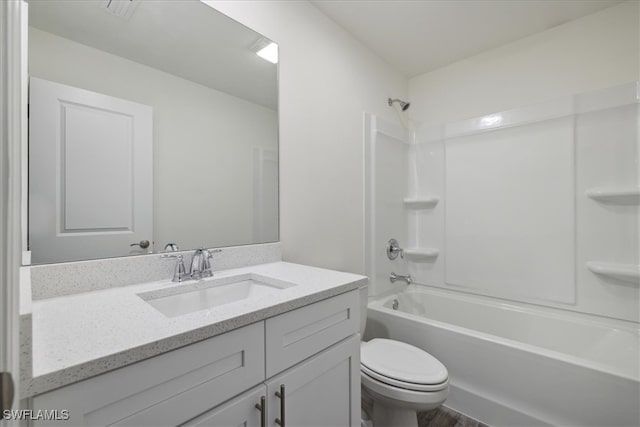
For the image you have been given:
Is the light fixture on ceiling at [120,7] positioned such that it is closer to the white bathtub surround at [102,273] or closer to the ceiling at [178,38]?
the ceiling at [178,38]

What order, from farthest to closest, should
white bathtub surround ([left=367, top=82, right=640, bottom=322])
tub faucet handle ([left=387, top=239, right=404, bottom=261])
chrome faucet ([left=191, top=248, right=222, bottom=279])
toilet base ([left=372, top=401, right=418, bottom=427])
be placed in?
tub faucet handle ([left=387, top=239, right=404, bottom=261])
white bathtub surround ([left=367, top=82, right=640, bottom=322])
toilet base ([left=372, top=401, right=418, bottom=427])
chrome faucet ([left=191, top=248, right=222, bottom=279])

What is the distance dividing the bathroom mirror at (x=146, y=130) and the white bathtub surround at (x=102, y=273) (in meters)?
0.03

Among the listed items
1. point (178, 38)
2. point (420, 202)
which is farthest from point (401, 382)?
point (178, 38)

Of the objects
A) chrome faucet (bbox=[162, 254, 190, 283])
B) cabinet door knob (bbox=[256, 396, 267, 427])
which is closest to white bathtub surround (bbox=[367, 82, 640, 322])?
chrome faucet (bbox=[162, 254, 190, 283])

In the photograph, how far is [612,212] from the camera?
1.73 meters

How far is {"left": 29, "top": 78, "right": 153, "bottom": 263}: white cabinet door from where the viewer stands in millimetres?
885

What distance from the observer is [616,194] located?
1.67m

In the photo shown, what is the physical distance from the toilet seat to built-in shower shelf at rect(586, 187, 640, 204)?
142cm

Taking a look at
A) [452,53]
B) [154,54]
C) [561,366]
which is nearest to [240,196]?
[154,54]

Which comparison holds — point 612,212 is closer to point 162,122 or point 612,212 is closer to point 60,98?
point 162,122

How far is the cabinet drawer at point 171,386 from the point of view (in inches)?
19.3

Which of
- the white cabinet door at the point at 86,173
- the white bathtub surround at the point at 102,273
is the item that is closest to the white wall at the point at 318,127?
the white bathtub surround at the point at 102,273

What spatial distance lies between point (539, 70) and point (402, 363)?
2.18 m

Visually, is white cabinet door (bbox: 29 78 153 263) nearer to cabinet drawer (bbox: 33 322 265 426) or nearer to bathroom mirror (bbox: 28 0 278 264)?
bathroom mirror (bbox: 28 0 278 264)
